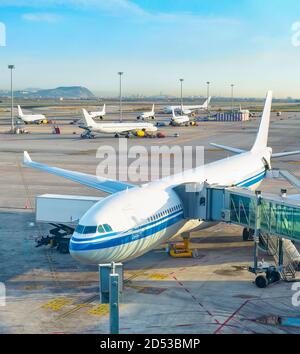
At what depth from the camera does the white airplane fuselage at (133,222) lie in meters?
26.2

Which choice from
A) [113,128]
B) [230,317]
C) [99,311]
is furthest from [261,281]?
[113,128]

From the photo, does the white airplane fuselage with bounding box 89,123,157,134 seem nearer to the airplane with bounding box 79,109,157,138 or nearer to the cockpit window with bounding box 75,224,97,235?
the airplane with bounding box 79,109,157,138

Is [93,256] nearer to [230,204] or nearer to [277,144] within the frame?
[230,204]

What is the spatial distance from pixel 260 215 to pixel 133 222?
7.53 meters

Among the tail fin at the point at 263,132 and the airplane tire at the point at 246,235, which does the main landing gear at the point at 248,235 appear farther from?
the tail fin at the point at 263,132

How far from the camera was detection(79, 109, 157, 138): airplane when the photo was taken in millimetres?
114688

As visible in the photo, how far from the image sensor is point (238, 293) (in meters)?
27.9

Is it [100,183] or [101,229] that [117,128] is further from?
[101,229]

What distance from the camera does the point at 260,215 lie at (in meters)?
29.9

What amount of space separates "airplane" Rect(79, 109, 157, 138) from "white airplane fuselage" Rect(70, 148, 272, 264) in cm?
7982

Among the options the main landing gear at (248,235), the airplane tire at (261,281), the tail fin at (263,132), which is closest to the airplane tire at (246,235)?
the main landing gear at (248,235)

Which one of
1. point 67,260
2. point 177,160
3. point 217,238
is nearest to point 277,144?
point 177,160

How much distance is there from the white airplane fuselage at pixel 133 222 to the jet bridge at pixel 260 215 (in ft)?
4.18

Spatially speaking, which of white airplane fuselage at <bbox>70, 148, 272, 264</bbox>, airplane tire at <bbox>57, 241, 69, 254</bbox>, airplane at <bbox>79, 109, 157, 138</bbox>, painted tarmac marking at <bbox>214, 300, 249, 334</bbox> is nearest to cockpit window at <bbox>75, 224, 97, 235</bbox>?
white airplane fuselage at <bbox>70, 148, 272, 264</bbox>
